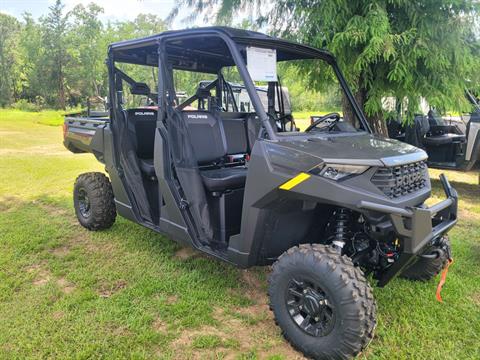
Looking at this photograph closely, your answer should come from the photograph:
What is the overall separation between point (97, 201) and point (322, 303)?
2858 millimetres

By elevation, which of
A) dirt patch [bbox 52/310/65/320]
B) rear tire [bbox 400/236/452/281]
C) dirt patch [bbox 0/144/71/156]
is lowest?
dirt patch [bbox 52/310/65/320]

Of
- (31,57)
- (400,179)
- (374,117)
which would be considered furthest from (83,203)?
(31,57)

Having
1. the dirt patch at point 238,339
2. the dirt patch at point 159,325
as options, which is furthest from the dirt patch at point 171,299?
the dirt patch at point 238,339

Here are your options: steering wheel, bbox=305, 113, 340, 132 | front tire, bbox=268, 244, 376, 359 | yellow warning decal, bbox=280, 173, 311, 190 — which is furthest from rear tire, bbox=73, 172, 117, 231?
yellow warning decal, bbox=280, 173, 311, 190

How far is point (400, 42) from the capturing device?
14.6 ft

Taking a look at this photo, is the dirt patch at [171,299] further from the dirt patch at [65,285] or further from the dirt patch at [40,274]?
the dirt patch at [40,274]

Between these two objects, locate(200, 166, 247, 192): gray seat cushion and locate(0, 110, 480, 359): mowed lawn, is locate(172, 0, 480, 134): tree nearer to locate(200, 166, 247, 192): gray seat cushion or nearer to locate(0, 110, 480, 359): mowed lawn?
locate(0, 110, 480, 359): mowed lawn

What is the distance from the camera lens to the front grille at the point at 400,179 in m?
2.26

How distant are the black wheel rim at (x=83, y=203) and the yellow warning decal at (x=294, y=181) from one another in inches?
115

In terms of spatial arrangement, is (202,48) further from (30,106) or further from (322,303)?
(30,106)

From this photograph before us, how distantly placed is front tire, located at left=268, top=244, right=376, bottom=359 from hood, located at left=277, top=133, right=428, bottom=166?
566 mm

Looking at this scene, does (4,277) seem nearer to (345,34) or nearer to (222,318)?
(222,318)

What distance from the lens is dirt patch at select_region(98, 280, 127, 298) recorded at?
311 centimetres

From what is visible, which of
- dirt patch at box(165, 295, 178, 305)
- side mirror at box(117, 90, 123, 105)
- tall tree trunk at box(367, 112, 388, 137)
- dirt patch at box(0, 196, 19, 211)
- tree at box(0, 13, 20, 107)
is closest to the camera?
dirt patch at box(165, 295, 178, 305)
